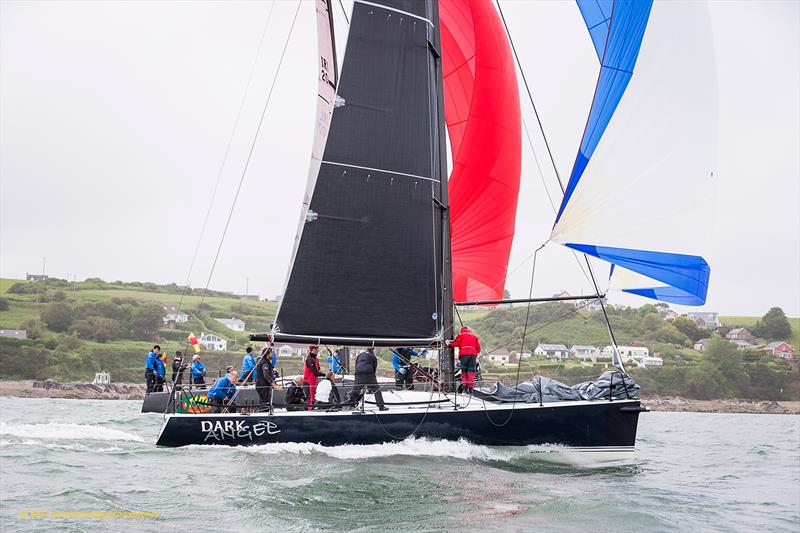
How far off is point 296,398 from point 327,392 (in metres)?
0.56

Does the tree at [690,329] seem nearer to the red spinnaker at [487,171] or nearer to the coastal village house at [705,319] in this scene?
the coastal village house at [705,319]

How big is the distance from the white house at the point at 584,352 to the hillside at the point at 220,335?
126 inches

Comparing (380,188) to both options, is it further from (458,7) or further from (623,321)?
(623,321)

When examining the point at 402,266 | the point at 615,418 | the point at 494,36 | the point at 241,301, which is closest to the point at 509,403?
the point at 615,418

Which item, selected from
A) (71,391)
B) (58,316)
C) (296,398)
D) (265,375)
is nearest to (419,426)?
(296,398)

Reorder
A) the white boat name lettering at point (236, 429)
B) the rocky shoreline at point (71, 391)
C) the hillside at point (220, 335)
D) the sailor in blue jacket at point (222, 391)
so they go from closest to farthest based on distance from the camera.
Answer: the white boat name lettering at point (236, 429), the sailor in blue jacket at point (222, 391), the rocky shoreline at point (71, 391), the hillside at point (220, 335)

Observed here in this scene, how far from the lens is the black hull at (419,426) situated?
42.5 feet

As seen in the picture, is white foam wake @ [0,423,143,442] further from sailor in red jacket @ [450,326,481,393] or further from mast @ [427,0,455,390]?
sailor in red jacket @ [450,326,481,393]

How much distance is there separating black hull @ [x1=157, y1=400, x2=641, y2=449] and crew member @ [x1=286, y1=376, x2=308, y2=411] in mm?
607

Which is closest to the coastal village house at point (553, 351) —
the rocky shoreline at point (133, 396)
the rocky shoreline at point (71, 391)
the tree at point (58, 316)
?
the rocky shoreline at point (133, 396)

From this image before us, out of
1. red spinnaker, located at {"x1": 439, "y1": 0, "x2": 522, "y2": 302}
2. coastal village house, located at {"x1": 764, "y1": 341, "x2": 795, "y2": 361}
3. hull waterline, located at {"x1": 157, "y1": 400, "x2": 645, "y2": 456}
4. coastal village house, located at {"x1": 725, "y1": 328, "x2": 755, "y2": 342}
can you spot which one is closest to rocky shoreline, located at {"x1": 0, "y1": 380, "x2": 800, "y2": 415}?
coastal village house, located at {"x1": 764, "y1": 341, "x2": 795, "y2": 361}

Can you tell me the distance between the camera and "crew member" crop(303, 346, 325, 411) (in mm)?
14180

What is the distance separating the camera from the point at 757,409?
205 ft

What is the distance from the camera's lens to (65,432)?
17.2m
